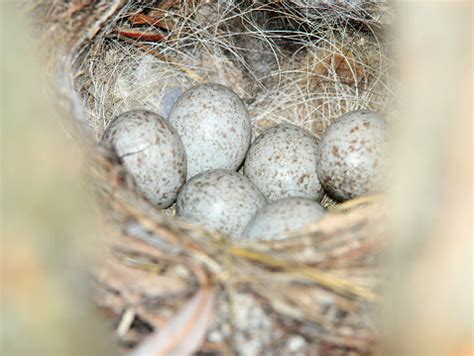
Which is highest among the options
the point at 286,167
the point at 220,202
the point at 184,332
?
the point at 184,332

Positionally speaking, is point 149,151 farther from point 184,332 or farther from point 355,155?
point 184,332

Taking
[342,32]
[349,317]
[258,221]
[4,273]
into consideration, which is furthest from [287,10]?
[4,273]

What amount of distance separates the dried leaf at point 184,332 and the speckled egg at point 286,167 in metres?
0.80

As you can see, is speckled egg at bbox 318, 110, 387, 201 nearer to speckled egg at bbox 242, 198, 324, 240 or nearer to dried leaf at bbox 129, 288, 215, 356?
speckled egg at bbox 242, 198, 324, 240

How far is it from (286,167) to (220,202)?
11.8 inches

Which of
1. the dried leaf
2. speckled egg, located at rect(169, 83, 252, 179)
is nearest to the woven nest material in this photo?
the dried leaf

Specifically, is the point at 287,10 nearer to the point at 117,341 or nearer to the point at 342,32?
the point at 342,32

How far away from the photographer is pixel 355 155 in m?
1.92

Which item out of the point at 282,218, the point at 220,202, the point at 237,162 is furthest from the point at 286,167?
the point at 282,218

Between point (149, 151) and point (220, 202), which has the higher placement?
point (149, 151)

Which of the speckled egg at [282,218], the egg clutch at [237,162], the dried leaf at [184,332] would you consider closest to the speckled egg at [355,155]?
the egg clutch at [237,162]

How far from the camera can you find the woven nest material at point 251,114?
53.1 inches

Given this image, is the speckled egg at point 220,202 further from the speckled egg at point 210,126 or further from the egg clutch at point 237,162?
the speckled egg at point 210,126

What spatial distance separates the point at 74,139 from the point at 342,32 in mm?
1039
